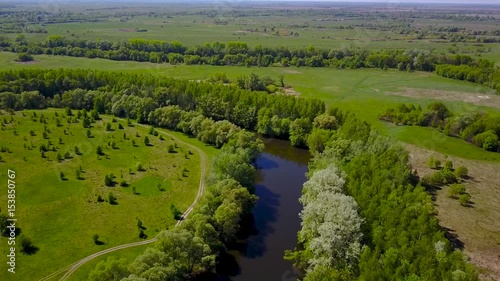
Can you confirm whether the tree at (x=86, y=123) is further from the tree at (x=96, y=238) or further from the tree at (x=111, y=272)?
the tree at (x=111, y=272)

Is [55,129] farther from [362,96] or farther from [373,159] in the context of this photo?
[362,96]

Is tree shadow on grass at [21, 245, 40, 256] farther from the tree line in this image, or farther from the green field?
the green field

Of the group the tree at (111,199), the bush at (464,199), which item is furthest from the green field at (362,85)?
the tree at (111,199)

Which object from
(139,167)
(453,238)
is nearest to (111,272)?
(139,167)

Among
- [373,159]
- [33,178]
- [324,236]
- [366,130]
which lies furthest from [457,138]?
[33,178]

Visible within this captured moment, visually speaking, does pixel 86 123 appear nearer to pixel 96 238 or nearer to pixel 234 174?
pixel 96 238

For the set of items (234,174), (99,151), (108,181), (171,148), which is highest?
(234,174)

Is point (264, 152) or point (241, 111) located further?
point (241, 111)
